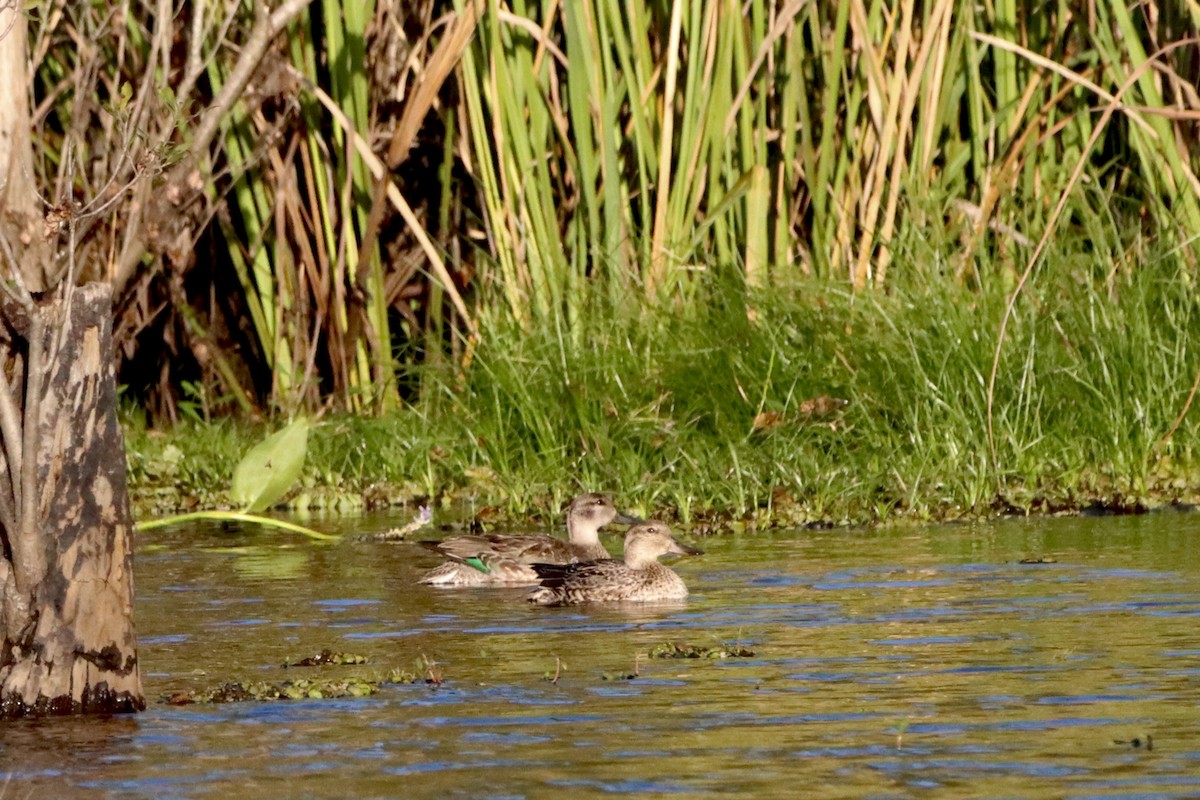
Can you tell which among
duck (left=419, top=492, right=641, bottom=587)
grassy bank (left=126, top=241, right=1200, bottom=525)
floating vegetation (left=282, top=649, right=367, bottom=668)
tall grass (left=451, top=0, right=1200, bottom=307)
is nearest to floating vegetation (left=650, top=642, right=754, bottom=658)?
floating vegetation (left=282, top=649, right=367, bottom=668)

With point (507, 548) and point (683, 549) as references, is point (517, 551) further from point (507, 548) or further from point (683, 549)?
point (683, 549)

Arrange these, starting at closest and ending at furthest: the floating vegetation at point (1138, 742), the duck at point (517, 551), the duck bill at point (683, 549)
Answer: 1. the floating vegetation at point (1138, 742)
2. the duck bill at point (683, 549)
3. the duck at point (517, 551)

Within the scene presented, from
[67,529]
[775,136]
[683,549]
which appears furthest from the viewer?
[775,136]

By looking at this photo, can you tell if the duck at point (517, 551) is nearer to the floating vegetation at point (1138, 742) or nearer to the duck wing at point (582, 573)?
the duck wing at point (582, 573)

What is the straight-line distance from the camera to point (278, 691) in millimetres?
5969

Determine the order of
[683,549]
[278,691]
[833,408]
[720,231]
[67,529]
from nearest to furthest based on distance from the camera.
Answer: [67,529], [278,691], [683,549], [833,408], [720,231]

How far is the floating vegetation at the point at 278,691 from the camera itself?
590 centimetres

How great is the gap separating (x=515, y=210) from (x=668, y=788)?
6797 mm

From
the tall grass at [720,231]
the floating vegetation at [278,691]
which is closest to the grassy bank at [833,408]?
the tall grass at [720,231]

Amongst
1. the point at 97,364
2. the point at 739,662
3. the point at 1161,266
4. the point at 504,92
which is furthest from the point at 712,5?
the point at 97,364

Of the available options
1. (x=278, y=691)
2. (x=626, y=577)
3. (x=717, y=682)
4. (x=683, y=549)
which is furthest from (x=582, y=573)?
(x=278, y=691)

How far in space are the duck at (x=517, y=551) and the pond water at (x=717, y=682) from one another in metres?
0.18

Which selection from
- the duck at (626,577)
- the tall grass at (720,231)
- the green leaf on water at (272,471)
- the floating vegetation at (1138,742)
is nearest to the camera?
the floating vegetation at (1138,742)

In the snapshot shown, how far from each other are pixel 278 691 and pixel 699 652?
1.29 m
